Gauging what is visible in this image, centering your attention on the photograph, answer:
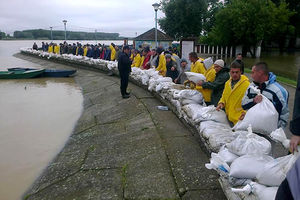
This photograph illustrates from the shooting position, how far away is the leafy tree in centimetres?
2731

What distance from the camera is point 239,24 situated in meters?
21.7

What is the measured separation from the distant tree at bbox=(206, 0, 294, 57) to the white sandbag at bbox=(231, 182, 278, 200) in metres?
20.9

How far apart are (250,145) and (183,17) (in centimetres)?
2669

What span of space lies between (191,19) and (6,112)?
2253 centimetres

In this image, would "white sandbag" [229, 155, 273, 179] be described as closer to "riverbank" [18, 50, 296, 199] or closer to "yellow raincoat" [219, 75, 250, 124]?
"riverbank" [18, 50, 296, 199]

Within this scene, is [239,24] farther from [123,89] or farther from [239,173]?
[239,173]

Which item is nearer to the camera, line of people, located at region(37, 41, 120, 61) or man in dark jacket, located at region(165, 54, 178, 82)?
man in dark jacket, located at region(165, 54, 178, 82)

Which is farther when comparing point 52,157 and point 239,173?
point 52,157

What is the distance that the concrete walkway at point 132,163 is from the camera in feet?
11.5

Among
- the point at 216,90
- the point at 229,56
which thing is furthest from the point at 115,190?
the point at 229,56

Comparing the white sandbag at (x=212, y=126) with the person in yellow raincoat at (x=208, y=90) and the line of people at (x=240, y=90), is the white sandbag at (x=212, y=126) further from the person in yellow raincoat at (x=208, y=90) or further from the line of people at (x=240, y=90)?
the person in yellow raincoat at (x=208, y=90)

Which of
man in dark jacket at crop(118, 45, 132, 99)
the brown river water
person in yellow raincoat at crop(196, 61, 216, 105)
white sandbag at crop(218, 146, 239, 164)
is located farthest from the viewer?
man in dark jacket at crop(118, 45, 132, 99)

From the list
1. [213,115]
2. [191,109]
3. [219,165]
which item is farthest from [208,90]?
[219,165]

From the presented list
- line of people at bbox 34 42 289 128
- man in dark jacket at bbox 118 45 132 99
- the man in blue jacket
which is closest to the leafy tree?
man in dark jacket at bbox 118 45 132 99
